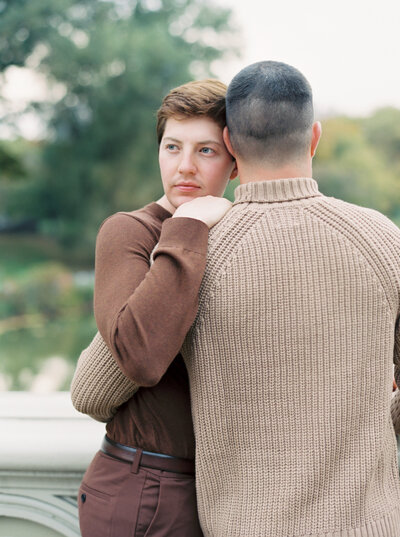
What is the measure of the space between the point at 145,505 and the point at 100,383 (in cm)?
19

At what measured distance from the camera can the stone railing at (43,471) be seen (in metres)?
1.38

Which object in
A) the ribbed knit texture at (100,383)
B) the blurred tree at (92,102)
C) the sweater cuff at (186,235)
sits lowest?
the ribbed knit texture at (100,383)

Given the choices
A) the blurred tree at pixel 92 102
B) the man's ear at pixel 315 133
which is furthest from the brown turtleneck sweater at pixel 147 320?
the blurred tree at pixel 92 102

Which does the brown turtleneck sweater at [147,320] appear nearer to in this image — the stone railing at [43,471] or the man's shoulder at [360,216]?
the man's shoulder at [360,216]

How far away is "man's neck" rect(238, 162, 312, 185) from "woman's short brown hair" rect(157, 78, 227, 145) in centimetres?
16

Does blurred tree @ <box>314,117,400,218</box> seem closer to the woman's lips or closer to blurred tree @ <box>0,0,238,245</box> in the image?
blurred tree @ <box>0,0,238,245</box>

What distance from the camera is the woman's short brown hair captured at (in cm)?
103

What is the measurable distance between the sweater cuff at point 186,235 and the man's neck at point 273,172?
0.32ft

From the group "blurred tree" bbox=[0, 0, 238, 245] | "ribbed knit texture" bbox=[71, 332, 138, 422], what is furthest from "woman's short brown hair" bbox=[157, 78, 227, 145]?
"blurred tree" bbox=[0, 0, 238, 245]

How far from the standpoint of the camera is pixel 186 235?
87 cm

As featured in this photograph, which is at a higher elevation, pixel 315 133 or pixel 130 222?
pixel 315 133

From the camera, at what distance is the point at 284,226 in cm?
88

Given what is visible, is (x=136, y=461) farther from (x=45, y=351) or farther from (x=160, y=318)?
(x=45, y=351)

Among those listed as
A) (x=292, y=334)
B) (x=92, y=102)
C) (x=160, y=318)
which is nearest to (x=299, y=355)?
(x=292, y=334)
